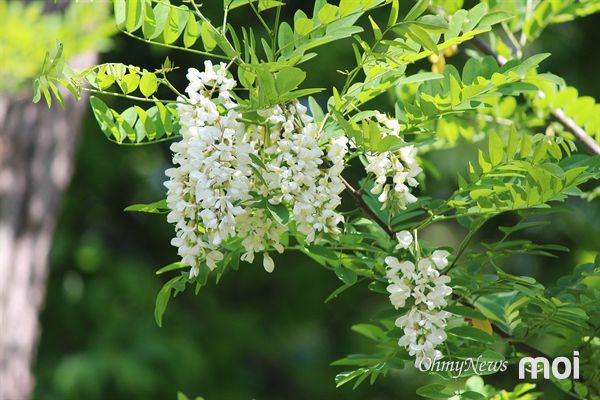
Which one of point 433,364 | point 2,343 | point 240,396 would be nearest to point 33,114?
point 2,343

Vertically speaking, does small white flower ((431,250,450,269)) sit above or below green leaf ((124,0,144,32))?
below

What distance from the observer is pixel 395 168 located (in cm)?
80

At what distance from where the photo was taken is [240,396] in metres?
4.09

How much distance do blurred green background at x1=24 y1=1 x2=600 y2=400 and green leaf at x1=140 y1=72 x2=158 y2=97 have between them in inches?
107

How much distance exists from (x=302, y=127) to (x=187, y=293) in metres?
3.52

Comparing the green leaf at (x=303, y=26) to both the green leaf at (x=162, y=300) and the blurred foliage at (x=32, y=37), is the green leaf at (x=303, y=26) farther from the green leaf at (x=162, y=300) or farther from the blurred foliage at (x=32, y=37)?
the blurred foliage at (x=32, y=37)

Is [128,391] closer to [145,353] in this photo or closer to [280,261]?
[145,353]

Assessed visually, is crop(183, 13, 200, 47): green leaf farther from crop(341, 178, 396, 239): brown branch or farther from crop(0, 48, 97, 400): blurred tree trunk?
crop(0, 48, 97, 400): blurred tree trunk

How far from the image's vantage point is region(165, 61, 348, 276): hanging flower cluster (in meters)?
0.74

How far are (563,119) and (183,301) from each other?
3.26 metres

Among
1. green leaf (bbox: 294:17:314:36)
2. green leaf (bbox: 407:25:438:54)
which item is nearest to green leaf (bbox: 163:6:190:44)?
green leaf (bbox: 294:17:314:36)

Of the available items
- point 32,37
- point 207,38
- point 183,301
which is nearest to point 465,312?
point 207,38

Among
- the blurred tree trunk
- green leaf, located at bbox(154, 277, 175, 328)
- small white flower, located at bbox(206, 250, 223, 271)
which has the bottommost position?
the blurred tree trunk

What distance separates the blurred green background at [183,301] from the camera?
145 inches
